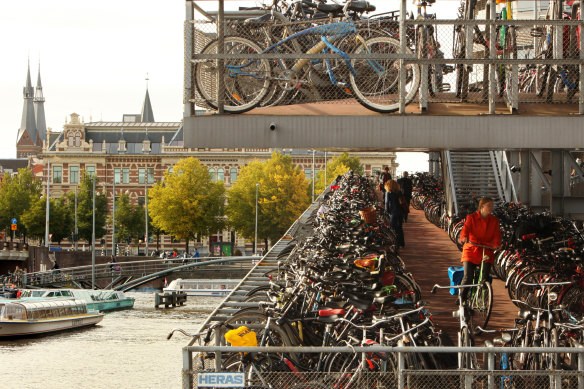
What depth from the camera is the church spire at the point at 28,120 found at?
151625mm

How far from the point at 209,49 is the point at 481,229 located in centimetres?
359

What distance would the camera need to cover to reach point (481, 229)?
10.1 m

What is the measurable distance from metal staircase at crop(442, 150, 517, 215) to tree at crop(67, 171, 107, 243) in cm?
5889

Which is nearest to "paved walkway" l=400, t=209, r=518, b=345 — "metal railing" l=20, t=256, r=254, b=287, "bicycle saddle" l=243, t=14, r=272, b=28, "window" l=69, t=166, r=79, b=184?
"bicycle saddle" l=243, t=14, r=272, b=28

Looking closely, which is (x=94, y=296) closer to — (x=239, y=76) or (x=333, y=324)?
(x=239, y=76)

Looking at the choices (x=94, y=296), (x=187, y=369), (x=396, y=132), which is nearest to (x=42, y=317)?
(x=94, y=296)

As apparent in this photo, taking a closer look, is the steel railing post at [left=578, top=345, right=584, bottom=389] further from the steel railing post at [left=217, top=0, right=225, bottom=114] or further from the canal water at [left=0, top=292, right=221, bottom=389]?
the canal water at [left=0, top=292, right=221, bottom=389]

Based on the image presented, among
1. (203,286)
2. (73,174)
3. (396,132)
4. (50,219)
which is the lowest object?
(203,286)

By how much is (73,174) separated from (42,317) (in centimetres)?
4804

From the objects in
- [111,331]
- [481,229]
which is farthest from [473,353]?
[111,331]

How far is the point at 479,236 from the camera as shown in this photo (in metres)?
10.1

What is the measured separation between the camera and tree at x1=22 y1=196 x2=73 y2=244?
7731 cm

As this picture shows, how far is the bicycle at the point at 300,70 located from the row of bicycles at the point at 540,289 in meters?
2.36

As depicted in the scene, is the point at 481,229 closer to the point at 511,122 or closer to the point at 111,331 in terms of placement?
the point at 511,122
